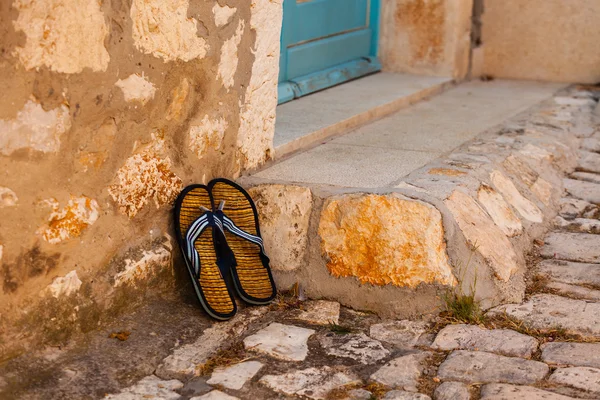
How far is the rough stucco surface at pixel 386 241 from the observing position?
8.96 feet

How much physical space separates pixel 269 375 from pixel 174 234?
2.23 feet

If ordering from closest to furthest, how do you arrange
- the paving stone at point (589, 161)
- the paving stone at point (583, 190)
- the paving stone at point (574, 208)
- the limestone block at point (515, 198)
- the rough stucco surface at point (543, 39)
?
the limestone block at point (515, 198), the paving stone at point (574, 208), the paving stone at point (583, 190), the paving stone at point (589, 161), the rough stucco surface at point (543, 39)

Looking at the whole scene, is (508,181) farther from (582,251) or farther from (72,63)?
(72,63)

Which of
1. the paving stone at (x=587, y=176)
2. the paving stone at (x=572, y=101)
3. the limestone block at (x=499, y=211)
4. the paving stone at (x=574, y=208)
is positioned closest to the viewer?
the limestone block at (x=499, y=211)

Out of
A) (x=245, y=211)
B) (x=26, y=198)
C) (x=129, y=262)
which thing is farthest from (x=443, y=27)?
(x=26, y=198)

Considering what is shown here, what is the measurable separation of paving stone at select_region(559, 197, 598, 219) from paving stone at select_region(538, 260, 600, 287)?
0.51 metres

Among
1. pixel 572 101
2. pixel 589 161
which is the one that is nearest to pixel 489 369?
pixel 589 161

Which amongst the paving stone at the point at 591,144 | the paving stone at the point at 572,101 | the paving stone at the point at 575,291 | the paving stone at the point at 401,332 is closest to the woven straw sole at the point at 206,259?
the paving stone at the point at 401,332

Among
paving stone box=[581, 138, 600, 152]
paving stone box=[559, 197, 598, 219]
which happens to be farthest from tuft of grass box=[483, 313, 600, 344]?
paving stone box=[581, 138, 600, 152]

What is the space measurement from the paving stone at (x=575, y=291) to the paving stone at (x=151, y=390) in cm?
133

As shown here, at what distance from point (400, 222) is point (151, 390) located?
98 centimetres

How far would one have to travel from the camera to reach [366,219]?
2805 mm

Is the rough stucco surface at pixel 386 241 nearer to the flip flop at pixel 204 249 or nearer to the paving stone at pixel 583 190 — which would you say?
the flip flop at pixel 204 249

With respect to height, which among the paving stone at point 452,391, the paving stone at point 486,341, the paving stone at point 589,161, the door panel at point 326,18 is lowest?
the paving stone at point 452,391
